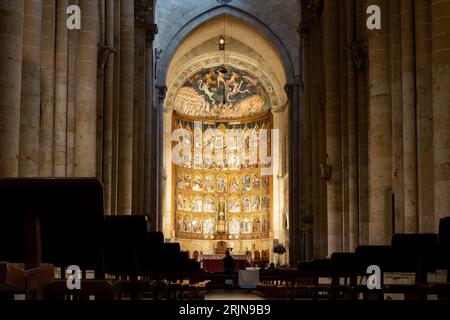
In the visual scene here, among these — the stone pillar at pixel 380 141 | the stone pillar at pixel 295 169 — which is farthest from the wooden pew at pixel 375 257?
the stone pillar at pixel 295 169

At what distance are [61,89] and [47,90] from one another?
413 mm

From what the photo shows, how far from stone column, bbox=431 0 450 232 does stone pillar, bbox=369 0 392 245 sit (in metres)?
4.71

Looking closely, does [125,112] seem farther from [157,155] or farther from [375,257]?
[157,155]

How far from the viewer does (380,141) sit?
2097 centimetres

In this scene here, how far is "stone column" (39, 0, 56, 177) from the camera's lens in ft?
61.2

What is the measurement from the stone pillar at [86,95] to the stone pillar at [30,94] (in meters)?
4.22

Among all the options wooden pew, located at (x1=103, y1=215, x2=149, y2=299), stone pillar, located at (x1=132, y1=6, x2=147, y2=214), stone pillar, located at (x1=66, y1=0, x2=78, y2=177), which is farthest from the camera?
stone pillar, located at (x1=132, y1=6, x2=147, y2=214)

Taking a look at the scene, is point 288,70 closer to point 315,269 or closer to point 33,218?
point 315,269

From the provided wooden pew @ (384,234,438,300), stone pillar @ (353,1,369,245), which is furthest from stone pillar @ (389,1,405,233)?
wooden pew @ (384,234,438,300)

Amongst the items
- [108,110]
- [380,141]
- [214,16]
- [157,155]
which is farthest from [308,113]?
[214,16]

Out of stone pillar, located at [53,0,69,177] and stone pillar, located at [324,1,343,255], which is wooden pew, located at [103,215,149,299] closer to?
stone pillar, located at [53,0,69,177]

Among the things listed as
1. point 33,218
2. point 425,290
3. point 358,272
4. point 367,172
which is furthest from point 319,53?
point 33,218

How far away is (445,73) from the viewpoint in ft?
51.4
